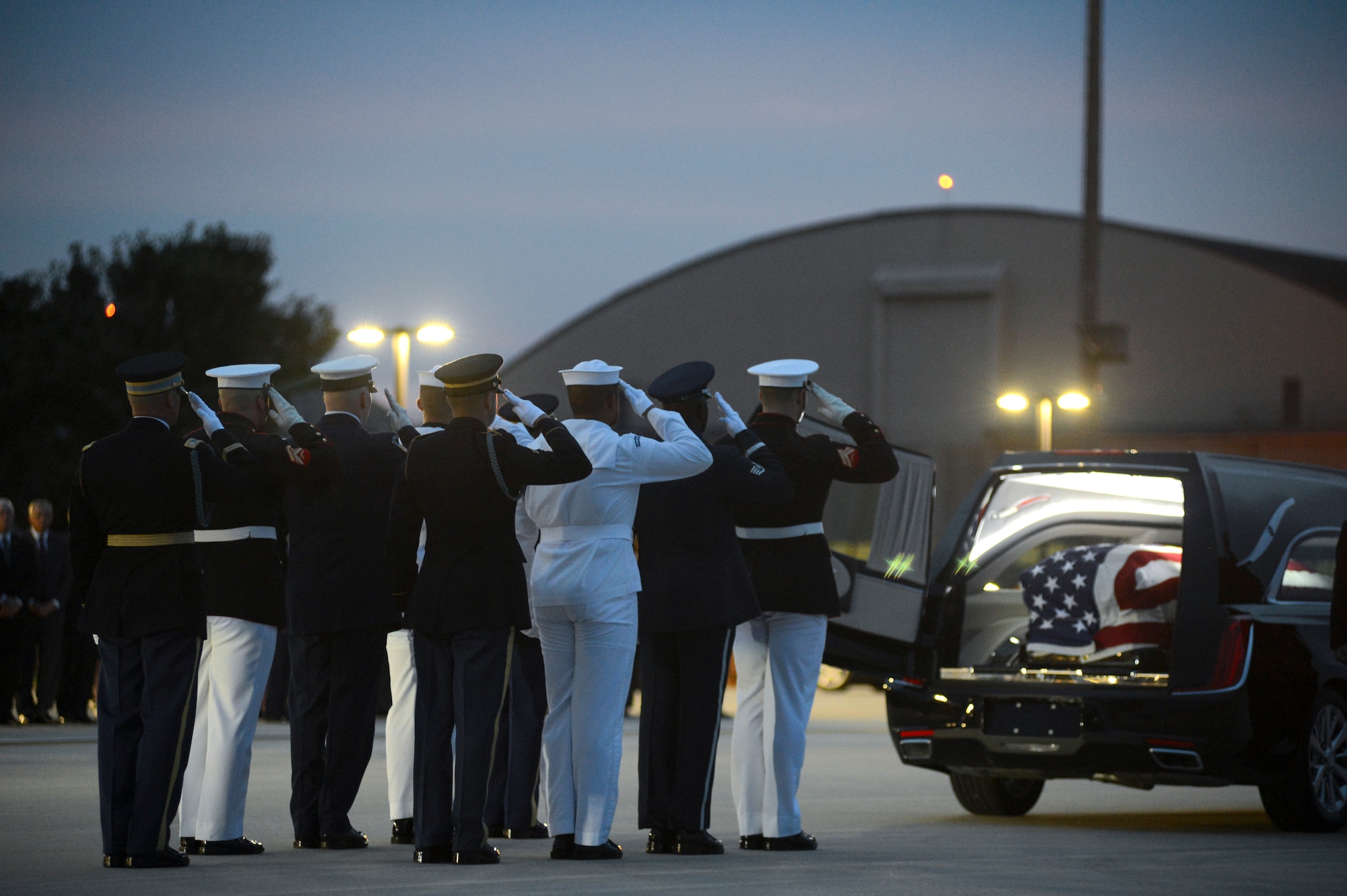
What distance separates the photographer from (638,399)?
308 inches

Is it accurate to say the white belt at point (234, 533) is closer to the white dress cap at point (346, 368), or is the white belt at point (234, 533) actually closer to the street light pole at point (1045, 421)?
the white dress cap at point (346, 368)

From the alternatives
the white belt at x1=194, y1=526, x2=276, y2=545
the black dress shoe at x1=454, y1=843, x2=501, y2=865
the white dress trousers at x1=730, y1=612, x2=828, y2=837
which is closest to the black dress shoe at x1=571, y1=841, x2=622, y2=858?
the black dress shoe at x1=454, y1=843, x2=501, y2=865

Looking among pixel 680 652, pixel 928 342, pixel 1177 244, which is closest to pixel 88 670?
pixel 680 652

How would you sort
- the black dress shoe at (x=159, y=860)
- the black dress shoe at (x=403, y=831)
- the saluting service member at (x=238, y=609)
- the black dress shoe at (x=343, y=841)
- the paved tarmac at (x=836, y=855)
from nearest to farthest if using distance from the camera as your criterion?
the paved tarmac at (x=836, y=855) < the black dress shoe at (x=159, y=860) < the saluting service member at (x=238, y=609) < the black dress shoe at (x=343, y=841) < the black dress shoe at (x=403, y=831)

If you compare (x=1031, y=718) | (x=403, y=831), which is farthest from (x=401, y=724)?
(x=1031, y=718)

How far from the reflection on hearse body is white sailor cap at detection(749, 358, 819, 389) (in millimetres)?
1811

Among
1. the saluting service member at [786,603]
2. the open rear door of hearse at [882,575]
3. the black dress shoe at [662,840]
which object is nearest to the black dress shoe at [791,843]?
the saluting service member at [786,603]

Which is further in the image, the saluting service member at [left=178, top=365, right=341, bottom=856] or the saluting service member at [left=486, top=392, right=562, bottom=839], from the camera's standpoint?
the saluting service member at [left=486, top=392, right=562, bottom=839]

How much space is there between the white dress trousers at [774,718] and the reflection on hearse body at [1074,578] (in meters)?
1.49

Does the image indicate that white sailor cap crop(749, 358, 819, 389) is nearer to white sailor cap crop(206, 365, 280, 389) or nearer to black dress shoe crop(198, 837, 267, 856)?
white sailor cap crop(206, 365, 280, 389)

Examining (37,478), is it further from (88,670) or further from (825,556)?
(825,556)

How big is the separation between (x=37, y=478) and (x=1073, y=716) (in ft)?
152

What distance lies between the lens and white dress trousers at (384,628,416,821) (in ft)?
27.4

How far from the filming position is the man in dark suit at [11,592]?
15945 mm
